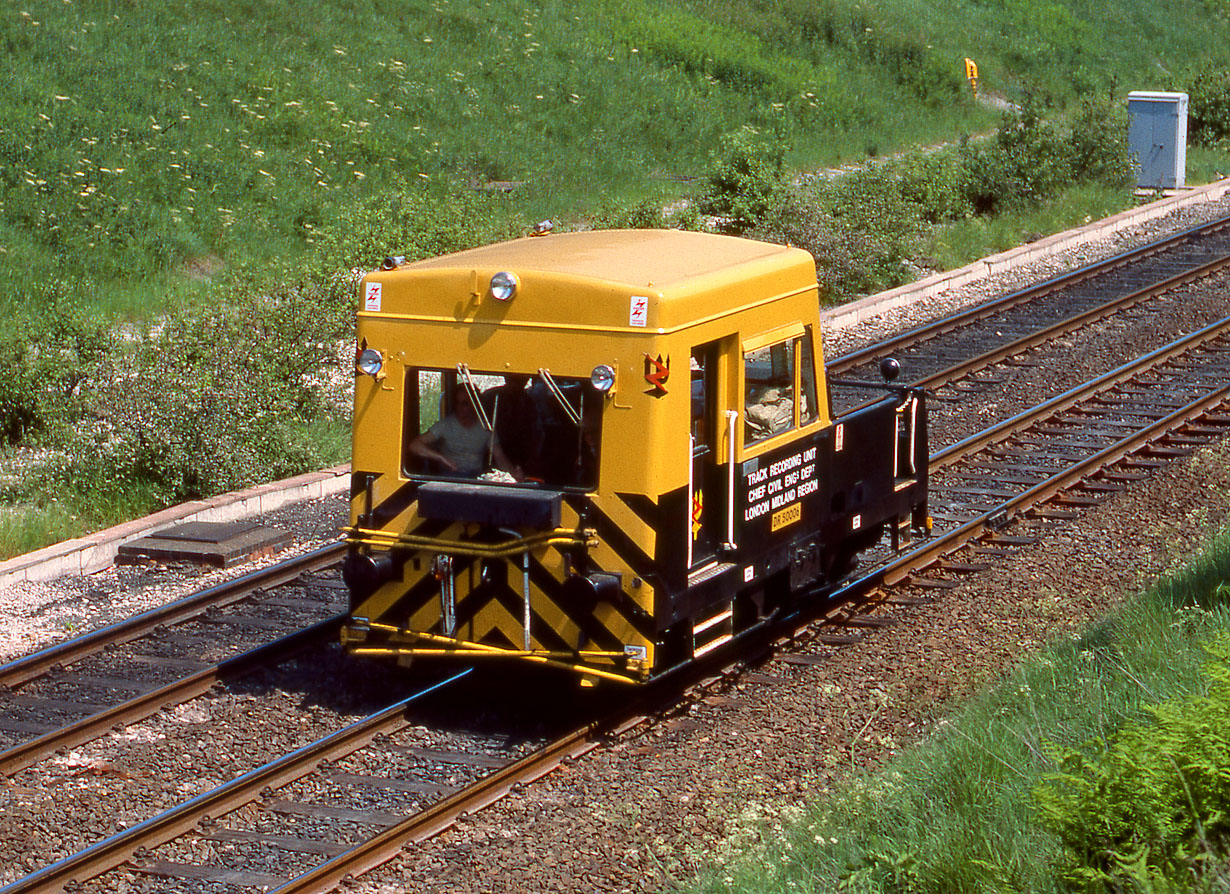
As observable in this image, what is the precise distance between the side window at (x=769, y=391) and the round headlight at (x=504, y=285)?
134cm

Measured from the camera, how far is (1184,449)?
43.1 feet

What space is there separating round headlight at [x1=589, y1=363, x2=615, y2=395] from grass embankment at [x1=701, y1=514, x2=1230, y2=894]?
2186 millimetres

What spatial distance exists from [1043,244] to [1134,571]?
13250 millimetres

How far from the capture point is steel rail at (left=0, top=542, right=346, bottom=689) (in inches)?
354

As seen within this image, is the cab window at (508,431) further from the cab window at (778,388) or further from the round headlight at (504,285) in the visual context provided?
the cab window at (778,388)

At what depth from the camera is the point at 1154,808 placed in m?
5.02

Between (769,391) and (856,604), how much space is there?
6.72ft

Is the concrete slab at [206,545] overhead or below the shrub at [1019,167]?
below

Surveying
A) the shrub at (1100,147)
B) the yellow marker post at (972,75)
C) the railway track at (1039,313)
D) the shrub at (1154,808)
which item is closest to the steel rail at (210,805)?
the shrub at (1154,808)

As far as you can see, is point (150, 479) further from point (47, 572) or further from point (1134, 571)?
point (1134, 571)

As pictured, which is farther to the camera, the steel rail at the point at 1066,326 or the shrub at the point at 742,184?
the shrub at the point at 742,184

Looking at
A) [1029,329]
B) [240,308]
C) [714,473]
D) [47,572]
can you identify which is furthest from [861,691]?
[1029,329]

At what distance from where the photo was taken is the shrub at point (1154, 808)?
491 centimetres

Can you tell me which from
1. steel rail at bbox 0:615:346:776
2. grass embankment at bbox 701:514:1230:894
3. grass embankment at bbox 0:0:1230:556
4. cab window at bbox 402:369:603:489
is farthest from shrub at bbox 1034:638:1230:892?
grass embankment at bbox 0:0:1230:556
